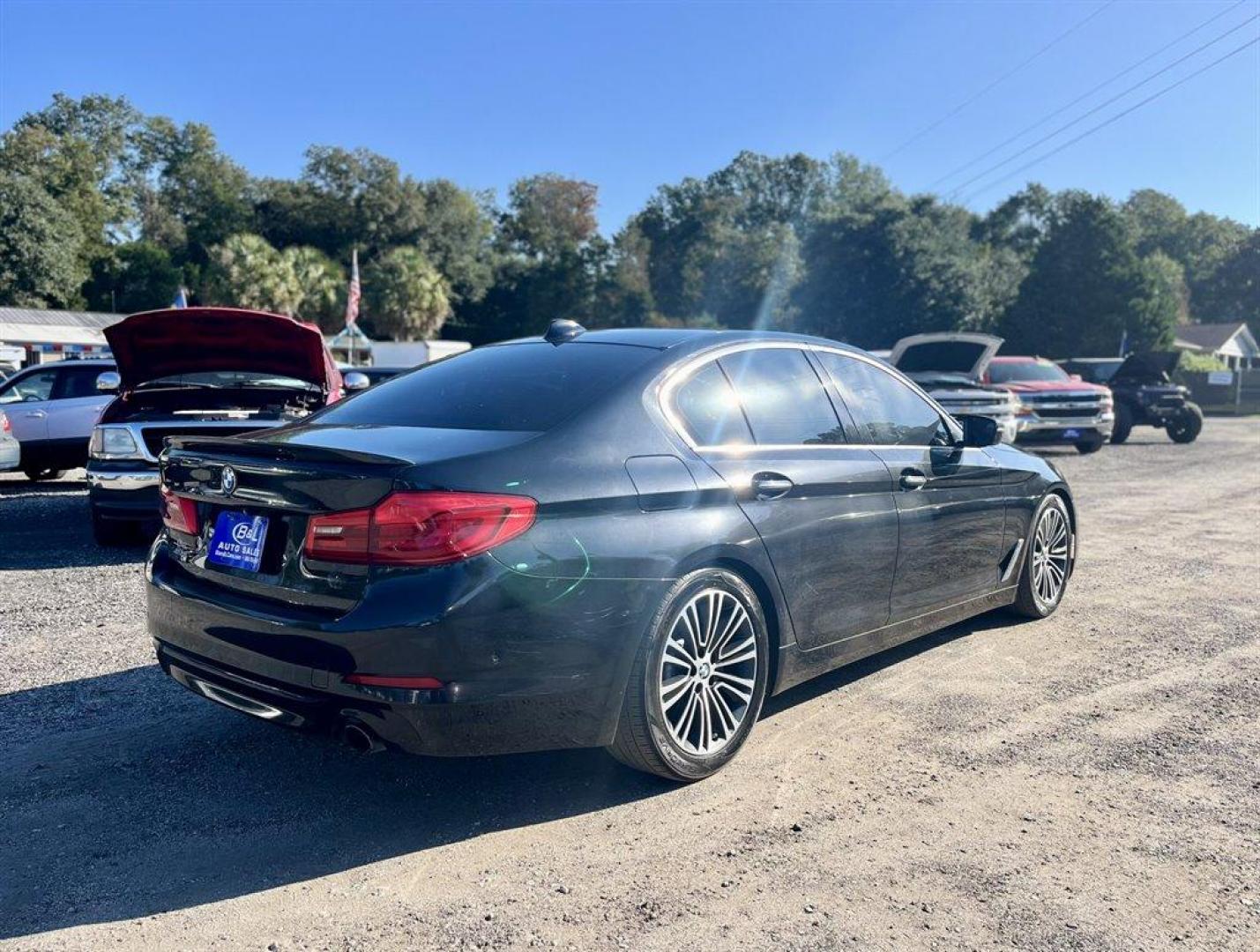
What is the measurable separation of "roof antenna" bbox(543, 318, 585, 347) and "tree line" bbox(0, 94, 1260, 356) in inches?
1626

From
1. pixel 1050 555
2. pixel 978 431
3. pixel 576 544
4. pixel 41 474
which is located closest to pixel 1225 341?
pixel 1050 555

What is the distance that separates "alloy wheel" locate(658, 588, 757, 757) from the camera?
339 centimetres

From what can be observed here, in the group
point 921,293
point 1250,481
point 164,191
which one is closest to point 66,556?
point 1250,481

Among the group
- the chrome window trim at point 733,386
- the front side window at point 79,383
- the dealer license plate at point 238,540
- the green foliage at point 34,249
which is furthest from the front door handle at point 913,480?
the green foliage at point 34,249

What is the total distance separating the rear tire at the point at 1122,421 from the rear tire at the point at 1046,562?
50.0 ft

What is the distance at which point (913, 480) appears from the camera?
446cm

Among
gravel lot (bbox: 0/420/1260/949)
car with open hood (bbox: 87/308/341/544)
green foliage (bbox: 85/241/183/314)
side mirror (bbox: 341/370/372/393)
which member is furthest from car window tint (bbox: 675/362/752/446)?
green foliage (bbox: 85/241/183/314)

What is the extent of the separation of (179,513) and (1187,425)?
21.0 metres

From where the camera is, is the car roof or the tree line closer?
the car roof

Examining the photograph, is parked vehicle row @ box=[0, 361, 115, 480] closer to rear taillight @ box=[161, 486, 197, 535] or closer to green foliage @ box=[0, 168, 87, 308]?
rear taillight @ box=[161, 486, 197, 535]

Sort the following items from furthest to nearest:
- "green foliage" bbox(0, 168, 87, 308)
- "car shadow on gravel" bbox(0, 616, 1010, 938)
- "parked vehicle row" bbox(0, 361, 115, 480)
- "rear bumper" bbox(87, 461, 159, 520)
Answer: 1. "green foliage" bbox(0, 168, 87, 308)
2. "parked vehicle row" bbox(0, 361, 115, 480)
3. "rear bumper" bbox(87, 461, 159, 520)
4. "car shadow on gravel" bbox(0, 616, 1010, 938)

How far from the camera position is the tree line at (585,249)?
43469 millimetres

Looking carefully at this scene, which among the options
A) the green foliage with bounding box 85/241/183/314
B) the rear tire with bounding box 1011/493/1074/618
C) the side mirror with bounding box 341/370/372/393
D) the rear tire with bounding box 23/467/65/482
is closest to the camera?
the rear tire with bounding box 1011/493/1074/618

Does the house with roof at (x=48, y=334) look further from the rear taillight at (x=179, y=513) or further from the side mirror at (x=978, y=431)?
the side mirror at (x=978, y=431)
